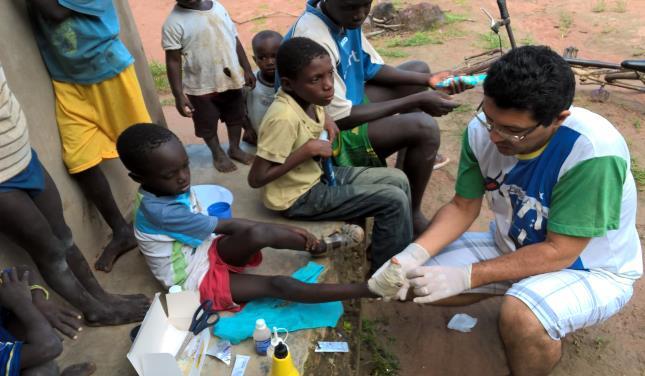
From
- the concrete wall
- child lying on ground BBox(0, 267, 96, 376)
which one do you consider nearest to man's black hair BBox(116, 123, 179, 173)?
the concrete wall

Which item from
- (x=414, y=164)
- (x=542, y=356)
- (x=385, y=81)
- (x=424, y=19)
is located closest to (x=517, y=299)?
(x=542, y=356)

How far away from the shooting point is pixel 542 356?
80.4 inches

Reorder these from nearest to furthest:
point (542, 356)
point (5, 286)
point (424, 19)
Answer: point (5, 286) → point (542, 356) → point (424, 19)

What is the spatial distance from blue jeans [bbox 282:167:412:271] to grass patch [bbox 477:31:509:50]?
16.9 feet

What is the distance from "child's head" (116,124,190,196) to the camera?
213 centimetres

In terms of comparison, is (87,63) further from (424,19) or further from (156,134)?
(424,19)

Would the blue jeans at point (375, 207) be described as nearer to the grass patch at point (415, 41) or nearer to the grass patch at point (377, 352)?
the grass patch at point (377, 352)

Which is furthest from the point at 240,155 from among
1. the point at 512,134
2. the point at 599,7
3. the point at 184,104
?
the point at 599,7

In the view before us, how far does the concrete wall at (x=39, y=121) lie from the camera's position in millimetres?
2232

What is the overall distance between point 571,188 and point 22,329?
2083 mm

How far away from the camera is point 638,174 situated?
3918 millimetres

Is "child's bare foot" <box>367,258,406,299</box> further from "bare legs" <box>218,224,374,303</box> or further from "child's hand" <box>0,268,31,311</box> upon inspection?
"child's hand" <box>0,268,31,311</box>

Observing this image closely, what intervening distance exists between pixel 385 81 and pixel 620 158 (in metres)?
1.85

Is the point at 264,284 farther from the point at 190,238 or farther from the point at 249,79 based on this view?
the point at 249,79
